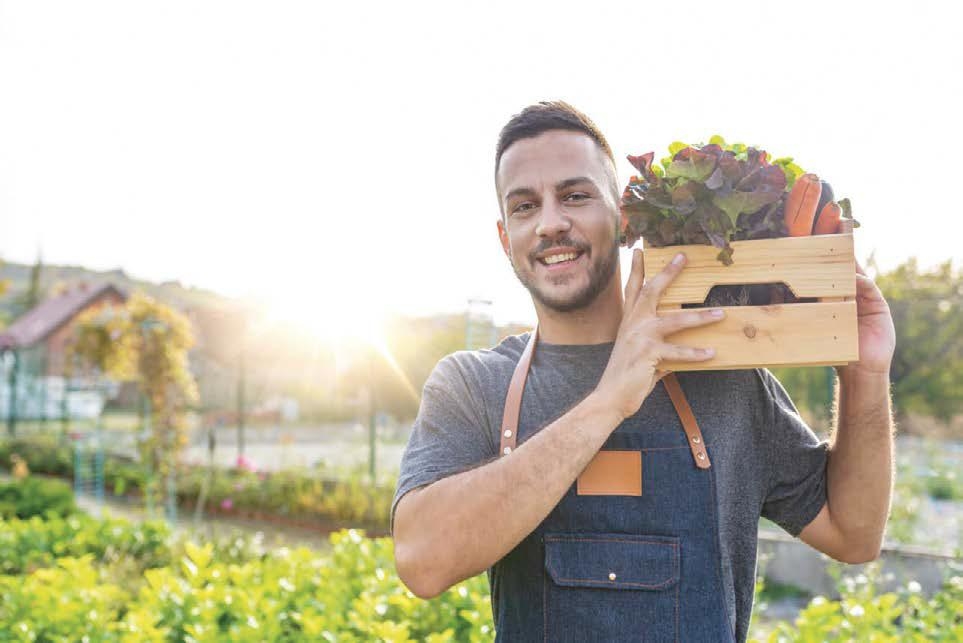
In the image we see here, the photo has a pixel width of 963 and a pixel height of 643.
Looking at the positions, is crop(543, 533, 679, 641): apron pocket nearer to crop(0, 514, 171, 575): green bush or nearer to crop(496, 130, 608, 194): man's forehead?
crop(496, 130, 608, 194): man's forehead

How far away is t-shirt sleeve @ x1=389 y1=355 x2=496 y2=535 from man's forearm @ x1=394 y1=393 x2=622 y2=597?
87 mm

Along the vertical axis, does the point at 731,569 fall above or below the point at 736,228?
below

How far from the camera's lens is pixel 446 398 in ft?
5.51

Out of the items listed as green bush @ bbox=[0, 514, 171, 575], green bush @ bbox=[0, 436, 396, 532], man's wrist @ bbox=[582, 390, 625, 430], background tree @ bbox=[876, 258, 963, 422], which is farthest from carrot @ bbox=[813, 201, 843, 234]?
background tree @ bbox=[876, 258, 963, 422]

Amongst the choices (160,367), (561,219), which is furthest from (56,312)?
(561,219)

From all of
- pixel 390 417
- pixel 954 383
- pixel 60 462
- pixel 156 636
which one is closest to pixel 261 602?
pixel 156 636

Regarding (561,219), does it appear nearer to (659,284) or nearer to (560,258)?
(560,258)

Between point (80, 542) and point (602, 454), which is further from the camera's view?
point (80, 542)

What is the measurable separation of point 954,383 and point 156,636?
17512 mm

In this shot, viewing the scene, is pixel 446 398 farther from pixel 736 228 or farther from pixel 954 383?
pixel 954 383

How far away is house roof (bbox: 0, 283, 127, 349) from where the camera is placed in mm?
38219

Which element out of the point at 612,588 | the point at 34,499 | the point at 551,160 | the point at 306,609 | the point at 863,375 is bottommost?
the point at 34,499

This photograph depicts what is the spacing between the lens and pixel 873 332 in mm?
1613

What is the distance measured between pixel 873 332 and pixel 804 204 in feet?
1.02
